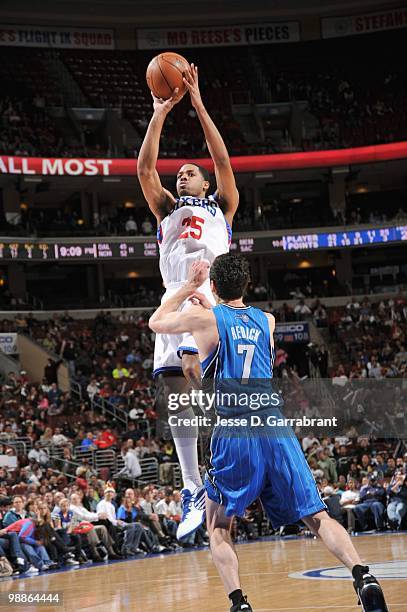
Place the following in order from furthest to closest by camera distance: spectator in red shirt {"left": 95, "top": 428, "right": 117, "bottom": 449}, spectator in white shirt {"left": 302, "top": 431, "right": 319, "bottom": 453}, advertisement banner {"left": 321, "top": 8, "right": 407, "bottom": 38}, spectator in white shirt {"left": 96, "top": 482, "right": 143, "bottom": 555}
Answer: advertisement banner {"left": 321, "top": 8, "right": 407, "bottom": 38}, spectator in red shirt {"left": 95, "top": 428, "right": 117, "bottom": 449}, spectator in white shirt {"left": 302, "top": 431, "right": 319, "bottom": 453}, spectator in white shirt {"left": 96, "top": 482, "right": 143, "bottom": 555}

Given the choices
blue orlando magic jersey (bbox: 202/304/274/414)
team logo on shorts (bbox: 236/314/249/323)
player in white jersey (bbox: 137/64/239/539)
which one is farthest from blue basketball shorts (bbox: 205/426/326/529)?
player in white jersey (bbox: 137/64/239/539)

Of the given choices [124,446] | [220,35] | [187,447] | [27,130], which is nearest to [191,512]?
[187,447]

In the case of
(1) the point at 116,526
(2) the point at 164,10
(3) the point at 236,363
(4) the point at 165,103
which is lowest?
(1) the point at 116,526

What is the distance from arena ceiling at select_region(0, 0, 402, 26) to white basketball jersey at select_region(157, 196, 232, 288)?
31.0 m

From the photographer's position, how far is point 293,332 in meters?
29.1

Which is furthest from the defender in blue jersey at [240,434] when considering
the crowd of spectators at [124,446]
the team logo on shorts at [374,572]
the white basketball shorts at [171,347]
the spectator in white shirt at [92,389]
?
the spectator in white shirt at [92,389]

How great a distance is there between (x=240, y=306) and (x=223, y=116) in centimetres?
2990

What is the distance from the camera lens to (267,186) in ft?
117

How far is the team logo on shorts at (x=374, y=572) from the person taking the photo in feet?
31.2

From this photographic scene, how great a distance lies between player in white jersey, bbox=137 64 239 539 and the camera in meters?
6.33

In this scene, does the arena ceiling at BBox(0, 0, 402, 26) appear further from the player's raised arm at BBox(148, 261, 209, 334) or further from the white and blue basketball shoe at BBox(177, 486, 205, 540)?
the player's raised arm at BBox(148, 261, 209, 334)

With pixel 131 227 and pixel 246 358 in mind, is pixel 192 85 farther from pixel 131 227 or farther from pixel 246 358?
pixel 131 227

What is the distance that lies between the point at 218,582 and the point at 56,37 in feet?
95.9

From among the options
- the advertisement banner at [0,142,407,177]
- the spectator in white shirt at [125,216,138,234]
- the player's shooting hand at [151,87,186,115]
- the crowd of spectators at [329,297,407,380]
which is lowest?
the player's shooting hand at [151,87,186,115]
